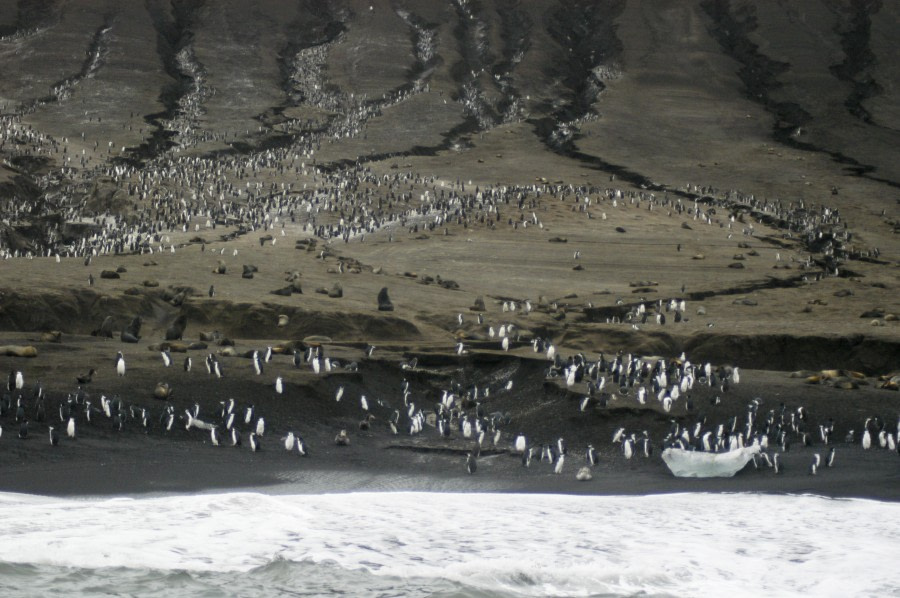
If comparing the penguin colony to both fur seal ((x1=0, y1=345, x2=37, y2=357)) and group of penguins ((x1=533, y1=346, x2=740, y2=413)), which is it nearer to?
group of penguins ((x1=533, y1=346, x2=740, y2=413))

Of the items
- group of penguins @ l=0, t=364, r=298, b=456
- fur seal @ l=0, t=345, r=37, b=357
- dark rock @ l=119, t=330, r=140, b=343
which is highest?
A: dark rock @ l=119, t=330, r=140, b=343

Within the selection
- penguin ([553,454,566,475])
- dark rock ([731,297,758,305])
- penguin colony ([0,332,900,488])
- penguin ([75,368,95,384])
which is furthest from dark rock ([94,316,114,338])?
dark rock ([731,297,758,305])

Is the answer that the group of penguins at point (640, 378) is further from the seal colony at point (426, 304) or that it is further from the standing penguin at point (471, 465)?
the standing penguin at point (471, 465)

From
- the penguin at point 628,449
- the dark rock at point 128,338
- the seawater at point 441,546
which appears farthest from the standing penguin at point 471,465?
the dark rock at point 128,338

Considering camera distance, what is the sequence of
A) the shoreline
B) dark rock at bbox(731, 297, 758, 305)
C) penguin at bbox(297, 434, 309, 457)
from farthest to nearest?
dark rock at bbox(731, 297, 758, 305)
penguin at bbox(297, 434, 309, 457)
the shoreline

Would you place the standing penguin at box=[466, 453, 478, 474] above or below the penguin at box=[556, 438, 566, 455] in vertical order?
below

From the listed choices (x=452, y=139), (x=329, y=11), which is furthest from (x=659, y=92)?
(x=329, y=11)

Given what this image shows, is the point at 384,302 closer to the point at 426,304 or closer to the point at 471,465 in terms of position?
the point at 426,304

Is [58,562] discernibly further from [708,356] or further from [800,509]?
[708,356]
